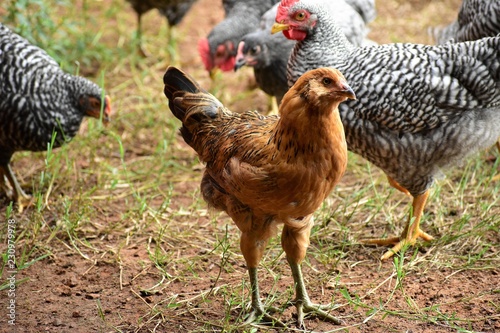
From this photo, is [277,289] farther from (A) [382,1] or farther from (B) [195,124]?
(A) [382,1]

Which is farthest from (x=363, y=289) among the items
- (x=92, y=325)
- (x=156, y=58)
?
(x=156, y=58)

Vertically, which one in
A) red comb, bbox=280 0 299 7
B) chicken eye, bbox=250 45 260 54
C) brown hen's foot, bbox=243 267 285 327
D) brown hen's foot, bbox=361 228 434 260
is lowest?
brown hen's foot, bbox=361 228 434 260

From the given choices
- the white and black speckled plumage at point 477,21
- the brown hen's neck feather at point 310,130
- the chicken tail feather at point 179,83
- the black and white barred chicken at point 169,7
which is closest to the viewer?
the brown hen's neck feather at point 310,130

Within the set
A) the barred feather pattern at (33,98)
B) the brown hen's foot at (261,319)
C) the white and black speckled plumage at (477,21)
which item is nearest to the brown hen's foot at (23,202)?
the barred feather pattern at (33,98)

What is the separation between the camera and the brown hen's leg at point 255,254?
3.46m

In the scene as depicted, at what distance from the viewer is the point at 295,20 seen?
440cm

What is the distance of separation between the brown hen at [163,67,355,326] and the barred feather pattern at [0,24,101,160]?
131 centimetres

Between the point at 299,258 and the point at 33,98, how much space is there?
2.51 m

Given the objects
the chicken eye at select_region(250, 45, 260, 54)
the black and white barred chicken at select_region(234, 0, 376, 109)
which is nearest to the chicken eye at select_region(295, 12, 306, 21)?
the black and white barred chicken at select_region(234, 0, 376, 109)

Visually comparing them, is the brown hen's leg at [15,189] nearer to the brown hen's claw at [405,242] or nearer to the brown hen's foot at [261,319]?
the brown hen's foot at [261,319]

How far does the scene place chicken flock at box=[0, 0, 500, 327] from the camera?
3.06 metres

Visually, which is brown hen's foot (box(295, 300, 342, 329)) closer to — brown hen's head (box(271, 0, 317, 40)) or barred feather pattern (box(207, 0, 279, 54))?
brown hen's head (box(271, 0, 317, 40))

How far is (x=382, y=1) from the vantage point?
8500mm

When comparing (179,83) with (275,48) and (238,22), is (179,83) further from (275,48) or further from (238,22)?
(238,22)
